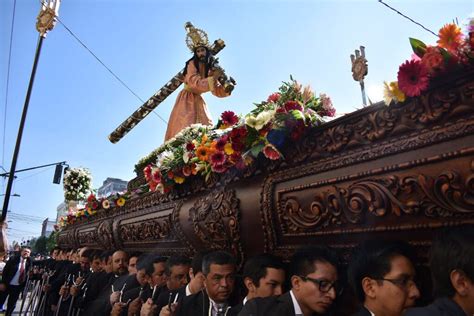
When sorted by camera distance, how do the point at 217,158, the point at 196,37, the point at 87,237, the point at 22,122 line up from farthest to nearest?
1. the point at 22,122
2. the point at 87,237
3. the point at 196,37
4. the point at 217,158

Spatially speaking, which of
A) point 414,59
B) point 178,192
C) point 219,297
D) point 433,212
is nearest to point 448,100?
point 414,59

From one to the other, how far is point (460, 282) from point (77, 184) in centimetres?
948

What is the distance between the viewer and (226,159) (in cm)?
240

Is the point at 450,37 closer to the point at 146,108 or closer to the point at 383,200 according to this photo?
the point at 383,200

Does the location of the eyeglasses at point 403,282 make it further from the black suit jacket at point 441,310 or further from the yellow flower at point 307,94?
the yellow flower at point 307,94

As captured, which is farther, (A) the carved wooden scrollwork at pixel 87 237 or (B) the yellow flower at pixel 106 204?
(A) the carved wooden scrollwork at pixel 87 237

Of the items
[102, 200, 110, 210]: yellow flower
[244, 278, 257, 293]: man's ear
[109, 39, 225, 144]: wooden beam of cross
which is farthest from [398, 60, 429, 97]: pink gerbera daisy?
[109, 39, 225, 144]: wooden beam of cross

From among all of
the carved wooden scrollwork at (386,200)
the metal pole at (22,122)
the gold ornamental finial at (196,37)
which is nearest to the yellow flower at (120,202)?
the gold ornamental finial at (196,37)

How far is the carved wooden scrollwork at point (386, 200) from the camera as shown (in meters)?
1.30

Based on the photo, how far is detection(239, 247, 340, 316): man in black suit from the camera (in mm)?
1758

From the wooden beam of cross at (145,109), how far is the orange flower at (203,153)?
12.7 ft

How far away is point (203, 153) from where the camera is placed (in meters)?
2.61

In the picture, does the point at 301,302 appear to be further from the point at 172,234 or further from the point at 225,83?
the point at 225,83

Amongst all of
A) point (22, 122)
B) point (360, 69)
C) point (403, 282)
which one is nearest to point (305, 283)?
point (403, 282)
